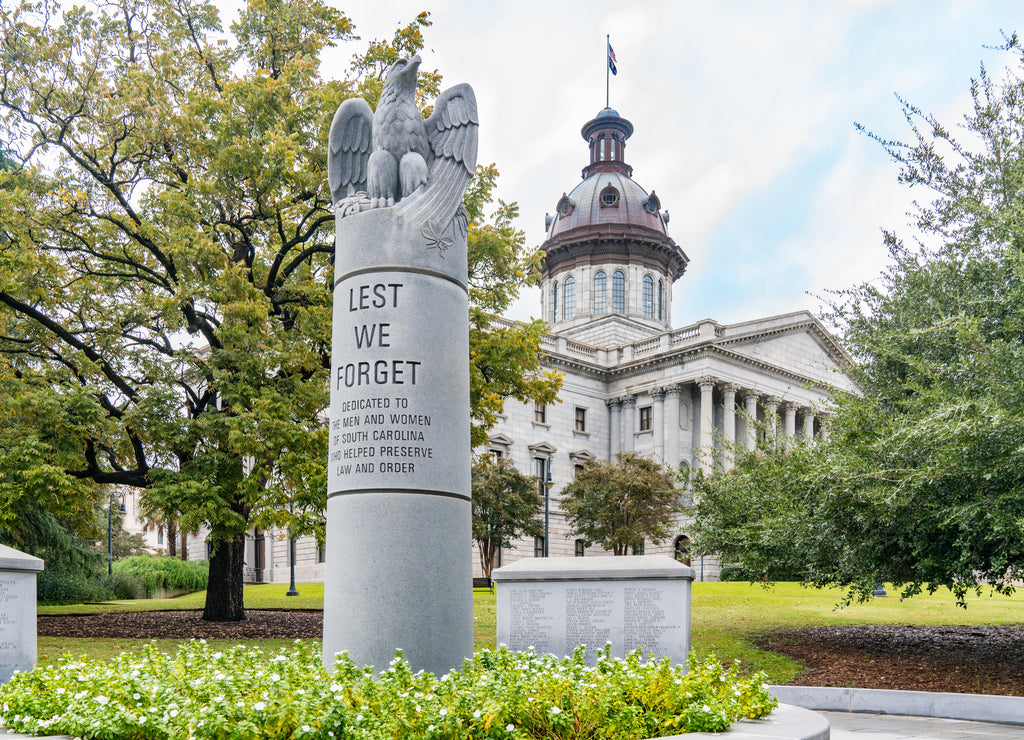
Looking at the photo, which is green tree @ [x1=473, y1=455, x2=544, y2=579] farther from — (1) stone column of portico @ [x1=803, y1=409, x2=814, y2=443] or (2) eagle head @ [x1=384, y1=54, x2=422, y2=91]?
(2) eagle head @ [x1=384, y1=54, x2=422, y2=91]

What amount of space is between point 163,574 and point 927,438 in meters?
41.5

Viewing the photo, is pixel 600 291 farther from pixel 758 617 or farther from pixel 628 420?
pixel 758 617

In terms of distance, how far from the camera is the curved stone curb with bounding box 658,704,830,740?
17.7 ft

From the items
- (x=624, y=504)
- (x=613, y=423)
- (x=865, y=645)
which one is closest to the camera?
(x=865, y=645)

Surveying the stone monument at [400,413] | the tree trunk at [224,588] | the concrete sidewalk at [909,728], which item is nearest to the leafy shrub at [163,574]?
the tree trunk at [224,588]

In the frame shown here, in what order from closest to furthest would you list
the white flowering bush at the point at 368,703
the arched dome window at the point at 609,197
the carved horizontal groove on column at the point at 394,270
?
the white flowering bush at the point at 368,703, the carved horizontal groove on column at the point at 394,270, the arched dome window at the point at 609,197

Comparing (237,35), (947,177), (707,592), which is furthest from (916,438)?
(707,592)

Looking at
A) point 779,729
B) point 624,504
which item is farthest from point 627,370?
point 779,729

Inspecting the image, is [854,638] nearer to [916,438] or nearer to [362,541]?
[916,438]

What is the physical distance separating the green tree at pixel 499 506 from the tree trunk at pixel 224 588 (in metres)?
21.0

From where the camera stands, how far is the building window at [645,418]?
67.4 meters

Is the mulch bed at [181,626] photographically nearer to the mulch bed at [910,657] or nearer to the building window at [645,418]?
the mulch bed at [910,657]

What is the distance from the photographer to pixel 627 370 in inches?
2682

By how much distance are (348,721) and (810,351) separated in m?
69.4
